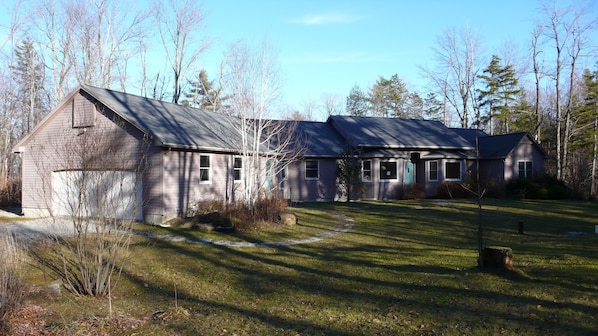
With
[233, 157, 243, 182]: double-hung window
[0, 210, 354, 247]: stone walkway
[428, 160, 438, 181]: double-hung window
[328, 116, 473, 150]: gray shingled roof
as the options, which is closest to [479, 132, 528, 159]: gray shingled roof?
[328, 116, 473, 150]: gray shingled roof

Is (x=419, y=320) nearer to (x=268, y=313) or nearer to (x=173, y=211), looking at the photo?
(x=268, y=313)

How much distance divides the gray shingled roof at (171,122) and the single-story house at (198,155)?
0.06 meters

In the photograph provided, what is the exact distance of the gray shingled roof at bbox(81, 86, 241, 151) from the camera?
15.8 meters

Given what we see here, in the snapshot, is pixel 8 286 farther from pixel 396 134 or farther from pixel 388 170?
pixel 396 134

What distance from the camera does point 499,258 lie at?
8234 mm

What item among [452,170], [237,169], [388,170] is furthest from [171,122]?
[452,170]

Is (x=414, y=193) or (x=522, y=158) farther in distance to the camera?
(x=522, y=158)

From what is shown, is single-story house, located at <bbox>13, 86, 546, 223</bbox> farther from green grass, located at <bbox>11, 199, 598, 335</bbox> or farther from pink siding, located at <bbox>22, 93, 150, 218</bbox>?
green grass, located at <bbox>11, 199, 598, 335</bbox>

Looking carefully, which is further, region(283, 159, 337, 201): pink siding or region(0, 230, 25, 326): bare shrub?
region(283, 159, 337, 201): pink siding

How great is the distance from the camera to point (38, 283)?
820cm

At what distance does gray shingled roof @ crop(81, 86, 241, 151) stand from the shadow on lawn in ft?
18.3

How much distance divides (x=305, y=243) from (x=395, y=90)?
41787 mm

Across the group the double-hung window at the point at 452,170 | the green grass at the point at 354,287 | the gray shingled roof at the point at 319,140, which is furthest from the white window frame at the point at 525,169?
the green grass at the point at 354,287

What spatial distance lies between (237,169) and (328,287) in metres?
11.9
